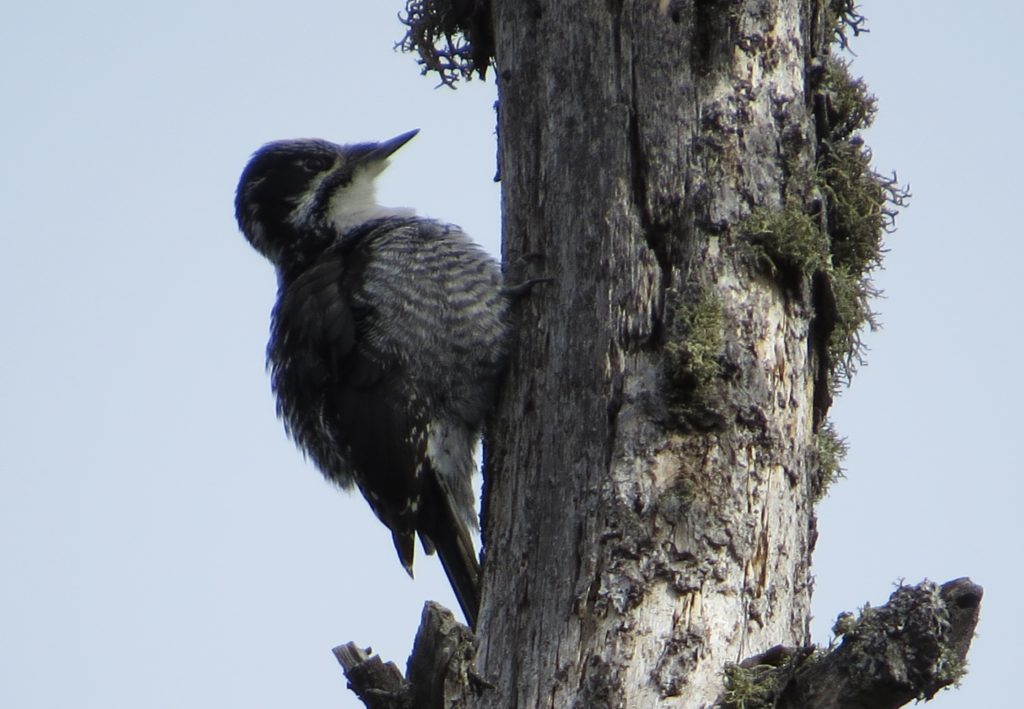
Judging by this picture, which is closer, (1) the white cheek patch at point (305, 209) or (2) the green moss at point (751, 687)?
(2) the green moss at point (751, 687)

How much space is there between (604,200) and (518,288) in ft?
1.59

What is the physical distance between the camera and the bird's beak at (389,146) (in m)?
5.99

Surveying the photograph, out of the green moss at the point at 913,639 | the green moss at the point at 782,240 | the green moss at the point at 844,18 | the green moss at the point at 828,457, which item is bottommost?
the green moss at the point at 913,639

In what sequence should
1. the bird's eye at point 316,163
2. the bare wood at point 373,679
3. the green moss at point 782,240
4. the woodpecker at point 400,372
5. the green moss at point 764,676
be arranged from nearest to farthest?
1. the green moss at point 764,676
2. the bare wood at point 373,679
3. the green moss at point 782,240
4. the woodpecker at point 400,372
5. the bird's eye at point 316,163

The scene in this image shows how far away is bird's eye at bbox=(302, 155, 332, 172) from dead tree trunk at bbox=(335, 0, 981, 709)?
185cm

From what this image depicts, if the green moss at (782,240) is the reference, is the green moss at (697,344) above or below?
below

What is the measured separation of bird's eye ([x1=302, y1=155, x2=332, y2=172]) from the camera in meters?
5.87

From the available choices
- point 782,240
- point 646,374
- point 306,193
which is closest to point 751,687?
point 646,374

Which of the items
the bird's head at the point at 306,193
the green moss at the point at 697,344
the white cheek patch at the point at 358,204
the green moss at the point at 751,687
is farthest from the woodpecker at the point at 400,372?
the green moss at the point at 751,687

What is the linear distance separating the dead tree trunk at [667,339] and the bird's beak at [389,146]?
1.85m

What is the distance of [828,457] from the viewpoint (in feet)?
12.7

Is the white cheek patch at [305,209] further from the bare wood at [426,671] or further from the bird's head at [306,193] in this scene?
the bare wood at [426,671]

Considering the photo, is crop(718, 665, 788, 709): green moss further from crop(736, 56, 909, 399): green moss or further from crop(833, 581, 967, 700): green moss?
crop(736, 56, 909, 399): green moss

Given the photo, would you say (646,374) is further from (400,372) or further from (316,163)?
(316,163)
